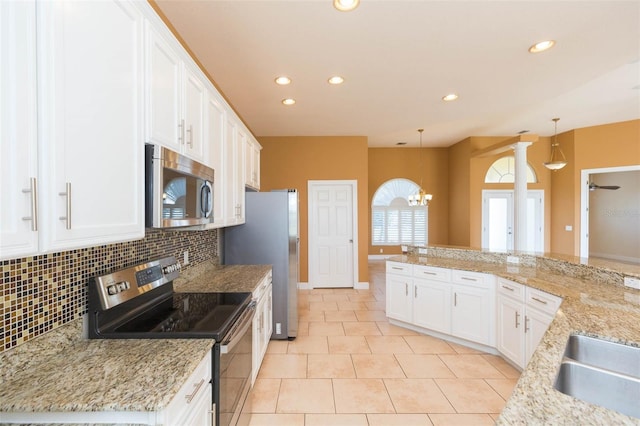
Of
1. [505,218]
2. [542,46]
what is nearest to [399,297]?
[542,46]

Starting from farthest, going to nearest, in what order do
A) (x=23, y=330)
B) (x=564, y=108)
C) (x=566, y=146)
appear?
(x=566, y=146), (x=564, y=108), (x=23, y=330)

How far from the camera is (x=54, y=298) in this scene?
4.06 feet

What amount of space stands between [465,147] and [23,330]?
24.7ft

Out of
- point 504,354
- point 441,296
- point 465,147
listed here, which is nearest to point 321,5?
point 441,296

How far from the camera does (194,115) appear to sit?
189 centimetres

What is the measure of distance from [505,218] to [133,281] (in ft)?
24.7

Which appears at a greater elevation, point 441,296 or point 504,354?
point 441,296

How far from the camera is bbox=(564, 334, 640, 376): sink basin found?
133cm

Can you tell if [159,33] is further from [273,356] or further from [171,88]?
[273,356]

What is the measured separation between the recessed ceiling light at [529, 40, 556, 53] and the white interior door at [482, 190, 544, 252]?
462cm

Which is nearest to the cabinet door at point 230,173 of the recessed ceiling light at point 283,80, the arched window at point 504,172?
the recessed ceiling light at point 283,80

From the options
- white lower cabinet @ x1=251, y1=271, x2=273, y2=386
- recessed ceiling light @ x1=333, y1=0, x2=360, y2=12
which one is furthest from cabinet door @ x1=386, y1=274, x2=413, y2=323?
recessed ceiling light @ x1=333, y1=0, x2=360, y2=12

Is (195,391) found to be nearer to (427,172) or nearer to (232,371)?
(232,371)

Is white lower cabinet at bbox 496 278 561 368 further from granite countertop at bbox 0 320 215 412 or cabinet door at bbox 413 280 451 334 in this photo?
granite countertop at bbox 0 320 215 412
